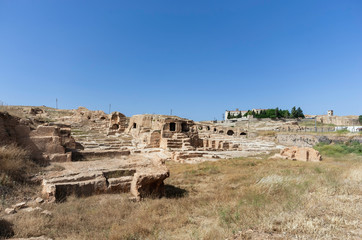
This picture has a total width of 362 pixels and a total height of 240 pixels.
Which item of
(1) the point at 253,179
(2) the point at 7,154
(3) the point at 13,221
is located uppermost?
(2) the point at 7,154

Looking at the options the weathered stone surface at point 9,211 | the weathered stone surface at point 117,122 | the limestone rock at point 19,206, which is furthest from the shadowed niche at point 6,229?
the weathered stone surface at point 117,122

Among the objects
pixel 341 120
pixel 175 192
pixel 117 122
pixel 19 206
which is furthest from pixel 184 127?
pixel 341 120

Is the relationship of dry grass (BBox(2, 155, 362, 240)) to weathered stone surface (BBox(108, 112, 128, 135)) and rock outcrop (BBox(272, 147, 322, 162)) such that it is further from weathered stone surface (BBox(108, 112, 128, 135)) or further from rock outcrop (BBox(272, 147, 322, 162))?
weathered stone surface (BBox(108, 112, 128, 135))

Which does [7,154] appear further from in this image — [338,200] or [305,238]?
[338,200]

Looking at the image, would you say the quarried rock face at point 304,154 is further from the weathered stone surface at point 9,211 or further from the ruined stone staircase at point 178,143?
the weathered stone surface at point 9,211

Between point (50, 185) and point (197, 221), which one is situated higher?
point (50, 185)

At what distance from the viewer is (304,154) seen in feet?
41.8

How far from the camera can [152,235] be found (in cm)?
298

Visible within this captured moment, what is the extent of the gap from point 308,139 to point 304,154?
49.0 ft

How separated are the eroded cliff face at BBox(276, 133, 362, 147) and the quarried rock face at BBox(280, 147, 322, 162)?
12278 millimetres

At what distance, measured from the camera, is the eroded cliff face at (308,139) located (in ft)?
71.7

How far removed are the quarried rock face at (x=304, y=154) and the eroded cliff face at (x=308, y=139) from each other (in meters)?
12.3

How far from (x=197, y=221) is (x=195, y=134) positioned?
55.0ft

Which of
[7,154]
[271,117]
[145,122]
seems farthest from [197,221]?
[271,117]
